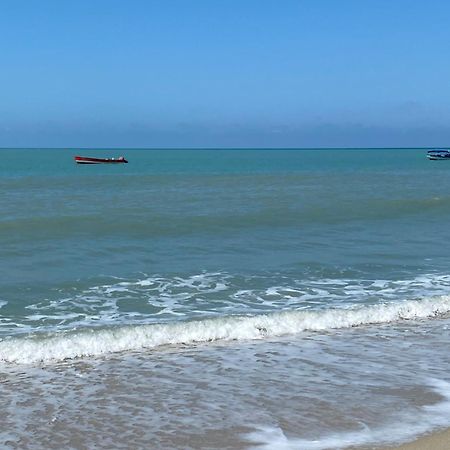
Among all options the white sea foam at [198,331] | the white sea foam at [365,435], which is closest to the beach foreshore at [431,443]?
the white sea foam at [365,435]

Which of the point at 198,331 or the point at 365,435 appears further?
the point at 198,331

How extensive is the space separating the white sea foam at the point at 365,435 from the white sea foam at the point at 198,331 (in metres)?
3.36

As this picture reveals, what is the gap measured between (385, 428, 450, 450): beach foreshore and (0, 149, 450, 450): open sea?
0.15 metres

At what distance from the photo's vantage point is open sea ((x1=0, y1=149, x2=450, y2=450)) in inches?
253

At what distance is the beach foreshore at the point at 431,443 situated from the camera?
228 inches

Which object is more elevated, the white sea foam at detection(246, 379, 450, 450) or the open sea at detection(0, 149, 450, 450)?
the white sea foam at detection(246, 379, 450, 450)

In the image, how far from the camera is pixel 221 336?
974 centimetres

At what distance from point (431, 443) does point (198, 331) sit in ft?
14.6

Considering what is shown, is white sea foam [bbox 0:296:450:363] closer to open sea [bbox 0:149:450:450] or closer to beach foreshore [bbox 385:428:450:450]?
open sea [bbox 0:149:450:450]

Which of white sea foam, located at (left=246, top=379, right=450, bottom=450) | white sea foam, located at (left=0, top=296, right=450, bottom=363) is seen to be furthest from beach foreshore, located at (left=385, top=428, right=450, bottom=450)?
white sea foam, located at (left=0, top=296, right=450, bottom=363)

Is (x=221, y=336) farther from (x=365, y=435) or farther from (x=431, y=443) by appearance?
(x=431, y=443)

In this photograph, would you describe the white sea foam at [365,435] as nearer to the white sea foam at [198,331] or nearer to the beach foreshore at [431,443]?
the beach foreshore at [431,443]

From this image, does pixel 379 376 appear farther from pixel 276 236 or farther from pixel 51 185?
pixel 51 185

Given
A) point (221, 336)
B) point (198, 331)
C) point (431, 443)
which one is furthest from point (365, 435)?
point (198, 331)
